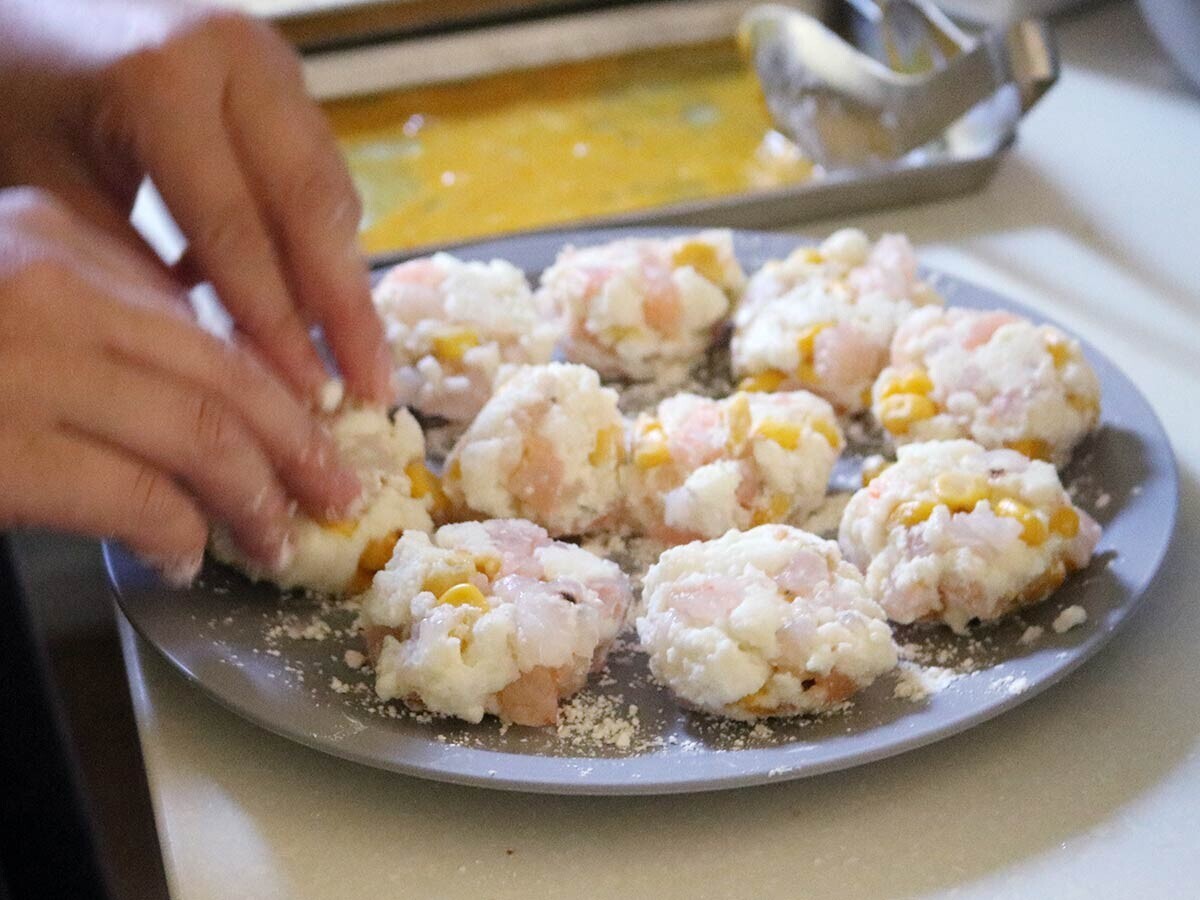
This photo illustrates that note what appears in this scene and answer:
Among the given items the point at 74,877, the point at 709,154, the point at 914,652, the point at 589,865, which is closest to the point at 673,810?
the point at 589,865

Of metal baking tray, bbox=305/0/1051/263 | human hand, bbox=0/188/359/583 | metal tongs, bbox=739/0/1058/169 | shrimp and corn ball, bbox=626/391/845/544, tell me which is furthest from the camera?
metal baking tray, bbox=305/0/1051/263

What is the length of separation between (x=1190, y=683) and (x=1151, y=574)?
6cm

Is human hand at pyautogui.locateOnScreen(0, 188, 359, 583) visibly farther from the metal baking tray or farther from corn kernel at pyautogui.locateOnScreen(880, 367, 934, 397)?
the metal baking tray

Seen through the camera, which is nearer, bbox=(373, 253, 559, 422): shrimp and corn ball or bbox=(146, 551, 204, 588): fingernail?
bbox=(146, 551, 204, 588): fingernail

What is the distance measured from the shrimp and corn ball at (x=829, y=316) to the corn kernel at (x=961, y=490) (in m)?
0.19

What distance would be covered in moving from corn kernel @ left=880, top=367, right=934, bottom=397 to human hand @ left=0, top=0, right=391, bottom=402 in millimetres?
357

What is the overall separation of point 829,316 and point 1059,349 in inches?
6.6

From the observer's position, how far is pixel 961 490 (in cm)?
79

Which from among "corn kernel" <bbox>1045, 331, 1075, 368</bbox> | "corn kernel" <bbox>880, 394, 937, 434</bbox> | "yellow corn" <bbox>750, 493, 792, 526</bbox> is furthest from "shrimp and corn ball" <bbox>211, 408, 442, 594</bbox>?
"corn kernel" <bbox>1045, 331, 1075, 368</bbox>

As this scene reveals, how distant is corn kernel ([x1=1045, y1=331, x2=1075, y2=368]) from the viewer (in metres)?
0.90

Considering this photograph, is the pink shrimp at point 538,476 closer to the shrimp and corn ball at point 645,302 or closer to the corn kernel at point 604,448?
the corn kernel at point 604,448

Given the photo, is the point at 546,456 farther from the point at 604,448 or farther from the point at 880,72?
the point at 880,72

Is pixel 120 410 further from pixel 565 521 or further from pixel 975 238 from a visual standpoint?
pixel 975 238

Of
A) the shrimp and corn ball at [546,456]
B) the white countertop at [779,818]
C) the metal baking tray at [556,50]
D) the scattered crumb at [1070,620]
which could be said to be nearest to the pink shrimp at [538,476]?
the shrimp and corn ball at [546,456]
